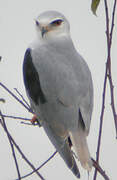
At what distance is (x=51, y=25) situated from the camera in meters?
3.10

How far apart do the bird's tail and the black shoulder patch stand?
0.41 m

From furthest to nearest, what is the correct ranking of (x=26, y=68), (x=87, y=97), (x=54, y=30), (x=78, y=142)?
1. (x=54, y=30)
2. (x=26, y=68)
3. (x=87, y=97)
4. (x=78, y=142)

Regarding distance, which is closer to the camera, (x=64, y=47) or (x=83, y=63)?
(x=83, y=63)

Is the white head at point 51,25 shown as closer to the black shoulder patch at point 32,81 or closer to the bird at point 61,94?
the bird at point 61,94

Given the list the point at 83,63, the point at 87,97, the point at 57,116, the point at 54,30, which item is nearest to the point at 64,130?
the point at 57,116

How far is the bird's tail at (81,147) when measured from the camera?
233 centimetres

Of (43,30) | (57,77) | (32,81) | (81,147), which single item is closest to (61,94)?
(57,77)

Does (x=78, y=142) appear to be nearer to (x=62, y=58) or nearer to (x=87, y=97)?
(x=87, y=97)

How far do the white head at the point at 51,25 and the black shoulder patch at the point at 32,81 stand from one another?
Result: 25cm

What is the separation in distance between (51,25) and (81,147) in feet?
3.91

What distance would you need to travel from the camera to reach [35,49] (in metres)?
2.97

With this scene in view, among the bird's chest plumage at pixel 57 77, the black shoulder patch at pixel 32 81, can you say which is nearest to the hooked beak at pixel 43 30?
the black shoulder patch at pixel 32 81

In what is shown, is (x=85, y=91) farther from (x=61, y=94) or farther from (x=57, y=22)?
(x=57, y=22)

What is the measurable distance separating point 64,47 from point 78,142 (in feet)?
Result: 3.00
